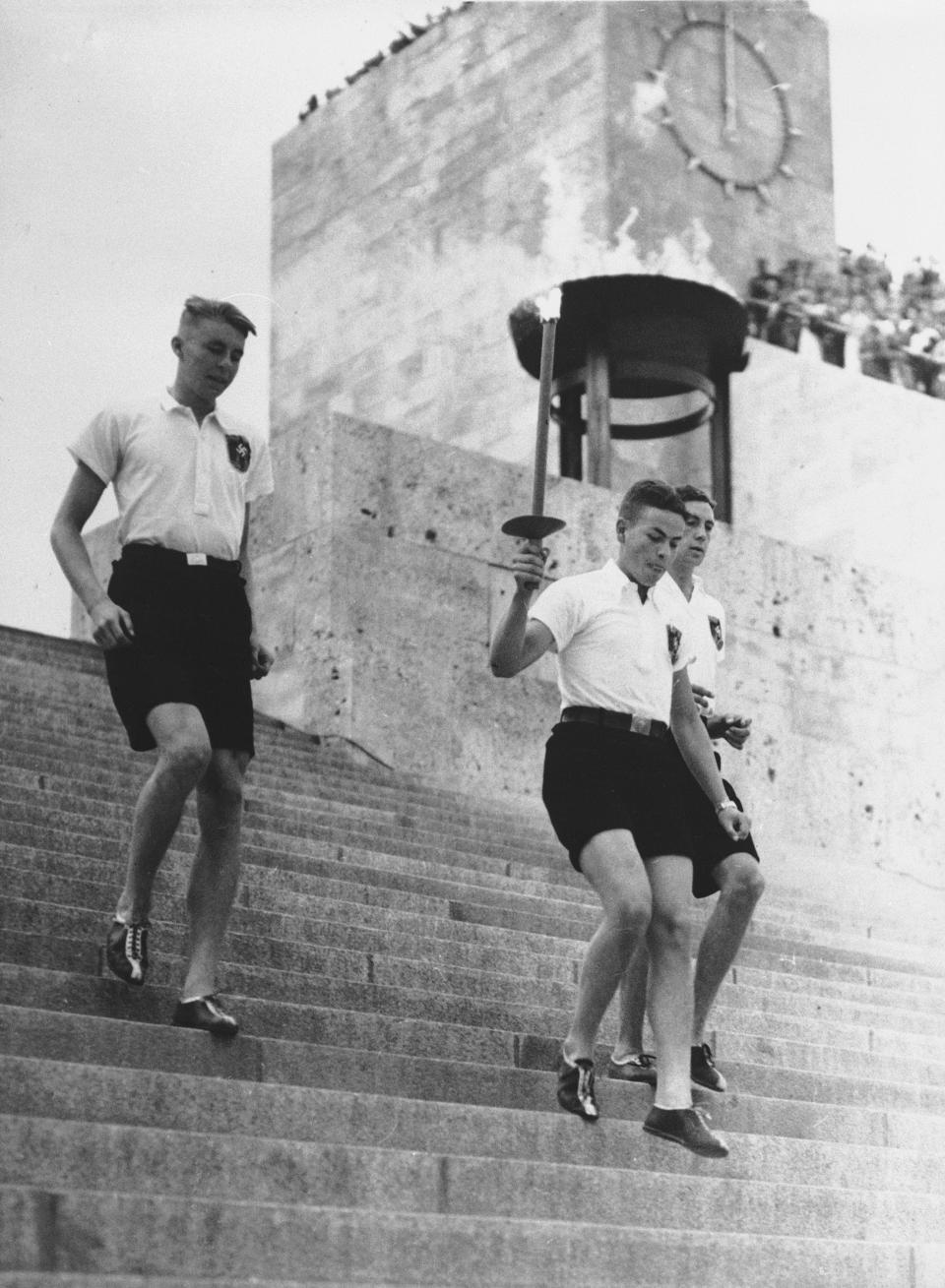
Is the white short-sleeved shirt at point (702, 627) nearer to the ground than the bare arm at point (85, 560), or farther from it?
farther from it

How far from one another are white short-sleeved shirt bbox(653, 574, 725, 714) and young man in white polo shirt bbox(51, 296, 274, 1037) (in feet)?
4.32

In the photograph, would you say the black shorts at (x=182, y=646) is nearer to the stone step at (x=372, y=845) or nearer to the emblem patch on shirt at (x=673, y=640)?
the emblem patch on shirt at (x=673, y=640)

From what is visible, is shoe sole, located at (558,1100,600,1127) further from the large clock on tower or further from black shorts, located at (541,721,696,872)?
the large clock on tower

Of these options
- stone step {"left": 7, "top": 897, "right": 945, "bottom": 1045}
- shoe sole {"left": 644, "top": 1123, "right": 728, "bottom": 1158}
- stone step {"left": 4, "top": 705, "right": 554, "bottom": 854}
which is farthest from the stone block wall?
shoe sole {"left": 644, "top": 1123, "right": 728, "bottom": 1158}

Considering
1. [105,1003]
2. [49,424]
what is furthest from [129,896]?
[49,424]

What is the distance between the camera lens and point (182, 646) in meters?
5.19

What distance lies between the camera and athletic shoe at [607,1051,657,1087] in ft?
18.8

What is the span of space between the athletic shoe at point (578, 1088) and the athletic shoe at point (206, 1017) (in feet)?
2.54

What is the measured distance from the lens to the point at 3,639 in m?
10.6

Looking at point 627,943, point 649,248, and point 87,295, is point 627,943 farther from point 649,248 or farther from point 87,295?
point 87,295

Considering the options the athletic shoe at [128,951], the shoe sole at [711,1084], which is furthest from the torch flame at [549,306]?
the shoe sole at [711,1084]

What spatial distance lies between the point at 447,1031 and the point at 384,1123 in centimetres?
96

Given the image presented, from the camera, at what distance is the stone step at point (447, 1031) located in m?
5.14

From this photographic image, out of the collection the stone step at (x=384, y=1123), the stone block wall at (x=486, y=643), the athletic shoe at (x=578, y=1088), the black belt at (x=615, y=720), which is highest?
the stone block wall at (x=486, y=643)
